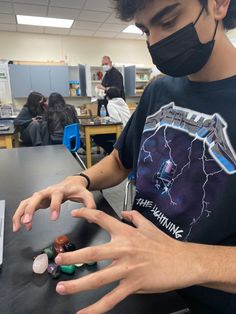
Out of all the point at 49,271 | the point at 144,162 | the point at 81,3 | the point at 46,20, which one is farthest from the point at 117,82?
the point at 49,271

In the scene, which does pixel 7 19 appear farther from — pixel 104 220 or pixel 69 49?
pixel 104 220

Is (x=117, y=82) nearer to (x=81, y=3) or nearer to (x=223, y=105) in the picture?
(x=81, y=3)

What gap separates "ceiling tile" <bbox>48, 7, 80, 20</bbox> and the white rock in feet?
15.0

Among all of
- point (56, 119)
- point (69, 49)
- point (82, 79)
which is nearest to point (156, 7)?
point (56, 119)

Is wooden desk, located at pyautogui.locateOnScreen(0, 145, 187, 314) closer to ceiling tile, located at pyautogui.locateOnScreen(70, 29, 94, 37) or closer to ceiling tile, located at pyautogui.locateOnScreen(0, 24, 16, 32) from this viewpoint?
ceiling tile, located at pyautogui.locateOnScreen(0, 24, 16, 32)

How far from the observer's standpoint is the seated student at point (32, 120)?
336 centimetres

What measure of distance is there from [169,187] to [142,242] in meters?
0.33

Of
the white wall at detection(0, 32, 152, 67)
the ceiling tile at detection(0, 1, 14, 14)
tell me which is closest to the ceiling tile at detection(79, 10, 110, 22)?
the ceiling tile at detection(0, 1, 14, 14)

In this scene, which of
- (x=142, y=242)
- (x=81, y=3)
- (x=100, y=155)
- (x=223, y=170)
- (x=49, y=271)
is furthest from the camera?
(x=100, y=155)

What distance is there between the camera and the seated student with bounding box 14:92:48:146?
3.36 meters

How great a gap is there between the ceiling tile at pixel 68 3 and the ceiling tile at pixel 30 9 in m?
0.27

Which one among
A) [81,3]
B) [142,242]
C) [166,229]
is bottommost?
[166,229]

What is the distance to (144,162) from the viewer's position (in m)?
0.74

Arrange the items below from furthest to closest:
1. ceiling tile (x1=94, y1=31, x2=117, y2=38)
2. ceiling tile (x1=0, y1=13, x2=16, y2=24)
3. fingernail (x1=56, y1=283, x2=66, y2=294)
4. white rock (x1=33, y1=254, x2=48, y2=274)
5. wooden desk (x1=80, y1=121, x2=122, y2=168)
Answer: ceiling tile (x1=94, y1=31, x2=117, y2=38) < ceiling tile (x1=0, y1=13, x2=16, y2=24) < wooden desk (x1=80, y1=121, x2=122, y2=168) < white rock (x1=33, y1=254, x2=48, y2=274) < fingernail (x1=56, y1=283, x2=66, y2=294)
